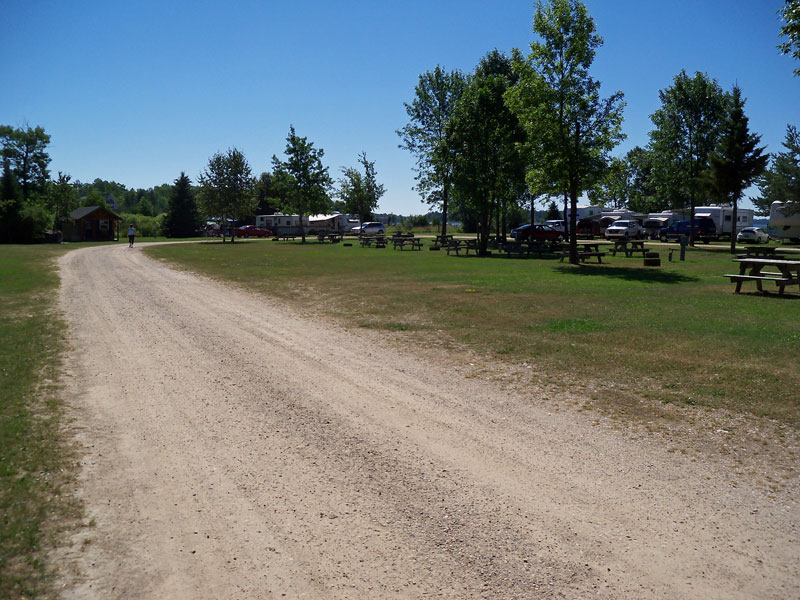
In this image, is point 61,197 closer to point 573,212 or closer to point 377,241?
point 377,241

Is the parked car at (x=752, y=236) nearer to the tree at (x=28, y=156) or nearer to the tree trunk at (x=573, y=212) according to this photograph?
the tree trunk at (x=573, y=212)

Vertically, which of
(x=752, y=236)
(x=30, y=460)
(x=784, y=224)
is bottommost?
(x=30, y=460)

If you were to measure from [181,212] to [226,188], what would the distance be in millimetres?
21852

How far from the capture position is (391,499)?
4.25 metres

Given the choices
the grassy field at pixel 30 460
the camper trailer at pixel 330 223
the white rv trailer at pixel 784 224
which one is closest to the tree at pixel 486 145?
the white rv trailer at pixel 784 224

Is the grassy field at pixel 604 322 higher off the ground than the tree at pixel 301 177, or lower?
lower

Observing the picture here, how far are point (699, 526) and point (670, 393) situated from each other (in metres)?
3.20

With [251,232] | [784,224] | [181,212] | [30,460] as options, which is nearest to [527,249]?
[784,224]

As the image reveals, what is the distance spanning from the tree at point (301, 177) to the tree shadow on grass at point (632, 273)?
130 feet

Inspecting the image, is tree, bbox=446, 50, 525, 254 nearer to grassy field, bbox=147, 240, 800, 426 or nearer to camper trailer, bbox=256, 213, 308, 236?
grassy field, bbox=147, 240, 800, 426

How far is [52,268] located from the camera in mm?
23547

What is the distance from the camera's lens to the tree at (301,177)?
58.9 metres

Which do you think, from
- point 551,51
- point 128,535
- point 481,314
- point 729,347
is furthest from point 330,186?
point 128,535

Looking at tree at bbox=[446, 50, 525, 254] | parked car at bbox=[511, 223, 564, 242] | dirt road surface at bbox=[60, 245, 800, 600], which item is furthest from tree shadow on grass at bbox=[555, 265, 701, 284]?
parked car at bbox=[511, 223, 564, 242]
